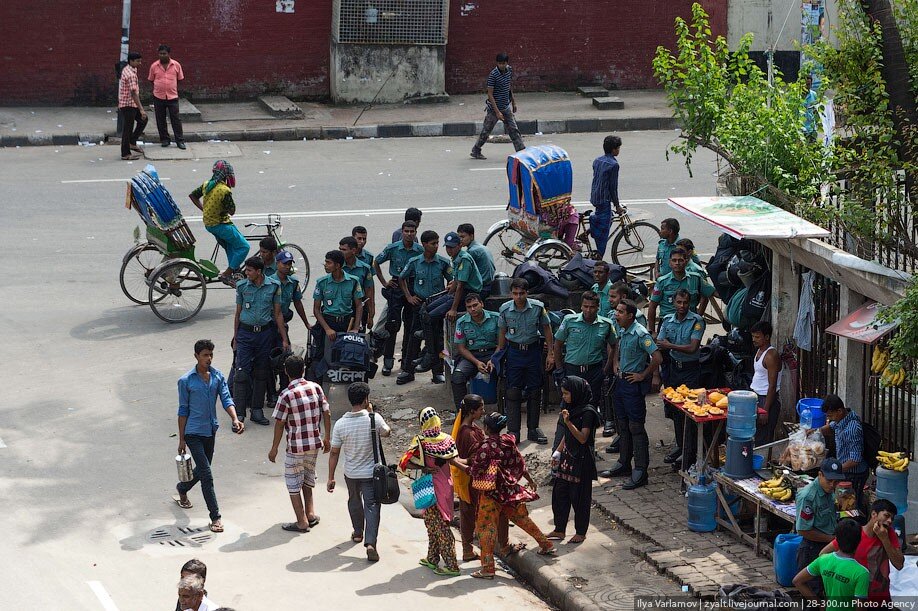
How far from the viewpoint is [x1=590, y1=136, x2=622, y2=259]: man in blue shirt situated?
15.6 metres

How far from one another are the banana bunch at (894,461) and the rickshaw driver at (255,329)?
18.4 feet

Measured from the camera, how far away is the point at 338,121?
990 inches

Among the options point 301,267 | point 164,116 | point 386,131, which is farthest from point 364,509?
point 386,131

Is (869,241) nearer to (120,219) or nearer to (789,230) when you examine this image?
(789,230)

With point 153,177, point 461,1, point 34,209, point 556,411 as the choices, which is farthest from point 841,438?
point 461,1

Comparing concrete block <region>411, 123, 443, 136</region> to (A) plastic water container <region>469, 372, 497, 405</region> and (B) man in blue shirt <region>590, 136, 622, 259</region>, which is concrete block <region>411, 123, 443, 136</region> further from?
(A) plastic water container <region>469, 372, 497, 405</region>

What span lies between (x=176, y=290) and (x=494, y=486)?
6271 millimetres

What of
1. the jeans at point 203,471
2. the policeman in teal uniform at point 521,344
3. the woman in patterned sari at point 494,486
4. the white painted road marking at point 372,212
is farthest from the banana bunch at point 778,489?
the white painted road marking at point 372,212

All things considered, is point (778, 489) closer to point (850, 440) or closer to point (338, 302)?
point (850, 440)

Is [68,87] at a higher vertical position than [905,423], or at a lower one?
higher

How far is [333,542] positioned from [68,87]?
18100mm

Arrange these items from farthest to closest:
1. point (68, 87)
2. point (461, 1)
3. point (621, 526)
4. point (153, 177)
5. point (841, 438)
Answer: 1. point (461, 1)
2. point (68, 87)
3. point (153, 177)
4. point (621, 526)
5. point (841, 438)

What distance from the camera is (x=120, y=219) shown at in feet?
59.1

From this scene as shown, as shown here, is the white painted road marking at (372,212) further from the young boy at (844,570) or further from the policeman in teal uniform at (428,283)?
the young boy at (844,570)
